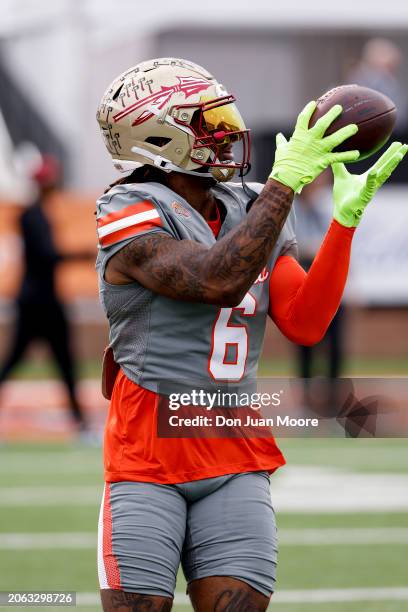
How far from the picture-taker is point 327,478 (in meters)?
7.81

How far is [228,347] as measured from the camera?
320 cm

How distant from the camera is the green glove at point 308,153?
118 inches

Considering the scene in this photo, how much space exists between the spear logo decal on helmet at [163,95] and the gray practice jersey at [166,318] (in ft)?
0.56

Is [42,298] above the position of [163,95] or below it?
below

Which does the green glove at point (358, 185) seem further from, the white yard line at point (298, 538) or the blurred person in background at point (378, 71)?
the blurred person in background at point (378, 71)

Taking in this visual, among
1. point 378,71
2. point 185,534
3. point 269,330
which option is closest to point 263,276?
point 185,534

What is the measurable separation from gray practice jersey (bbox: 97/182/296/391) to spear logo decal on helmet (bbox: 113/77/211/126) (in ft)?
0.56

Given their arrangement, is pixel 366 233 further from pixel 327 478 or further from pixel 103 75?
pixel 103 75

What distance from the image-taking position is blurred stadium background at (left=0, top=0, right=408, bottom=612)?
19.1ft

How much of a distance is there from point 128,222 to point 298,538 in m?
3.42

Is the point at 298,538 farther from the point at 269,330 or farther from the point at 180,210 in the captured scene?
the point at 269,330

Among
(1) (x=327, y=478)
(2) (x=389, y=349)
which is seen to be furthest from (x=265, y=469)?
(2) (x=389, y=349)

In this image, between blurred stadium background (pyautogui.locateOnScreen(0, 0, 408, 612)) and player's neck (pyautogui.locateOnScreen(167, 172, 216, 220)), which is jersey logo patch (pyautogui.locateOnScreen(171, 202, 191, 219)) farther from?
blurred stadium background (pyautogui.locateOnScreen(0, 0, 408, 612))

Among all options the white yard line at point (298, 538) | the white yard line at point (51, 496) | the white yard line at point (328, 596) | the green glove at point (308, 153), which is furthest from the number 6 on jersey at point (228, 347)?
the white yard line at point (51, 496)
